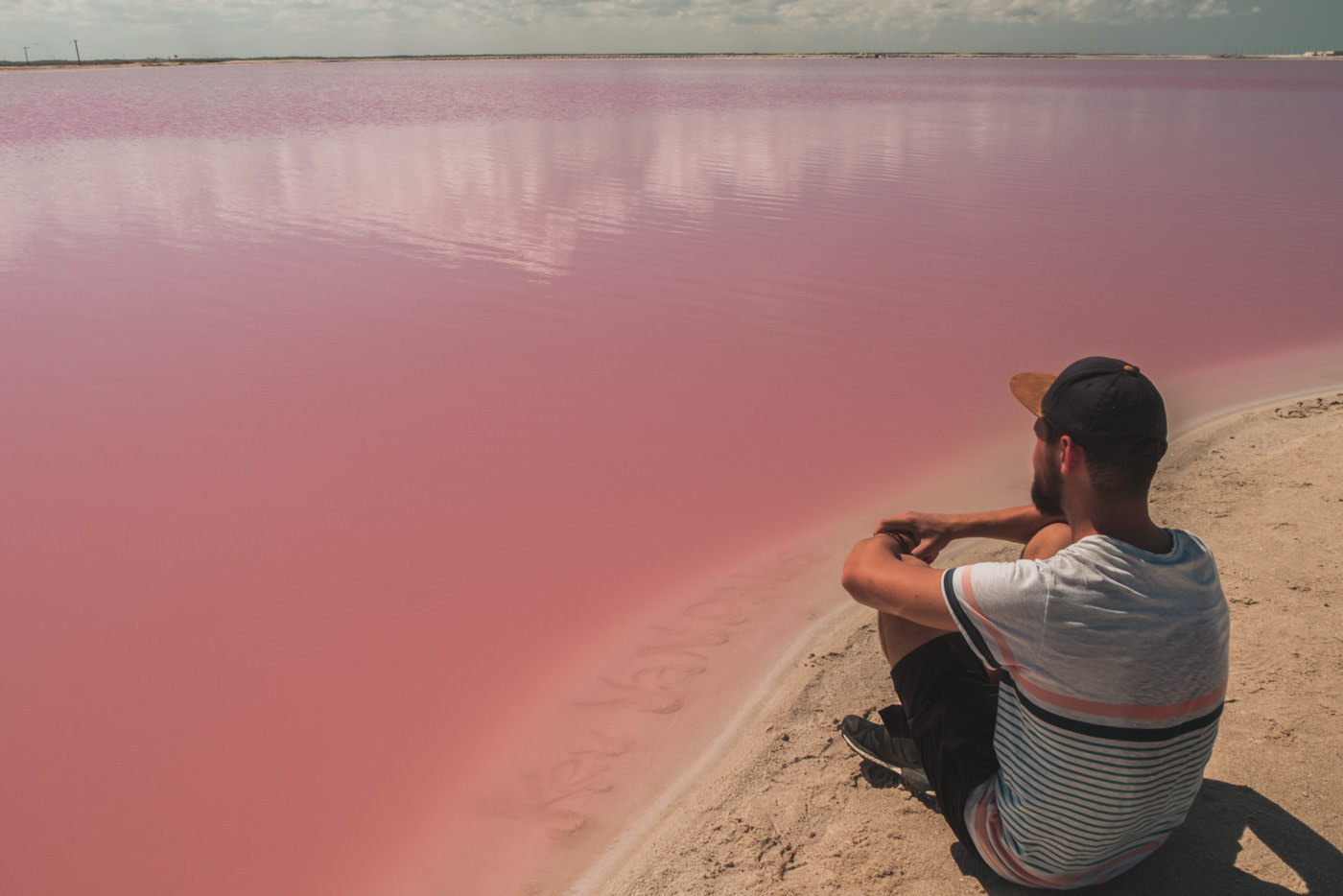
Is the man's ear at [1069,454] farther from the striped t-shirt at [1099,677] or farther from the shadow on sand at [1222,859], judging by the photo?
the shadow on sand at [1222,859]

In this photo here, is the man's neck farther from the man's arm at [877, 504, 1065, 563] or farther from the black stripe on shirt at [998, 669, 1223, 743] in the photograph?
the man's arm at [877, 504, 1065, 563]

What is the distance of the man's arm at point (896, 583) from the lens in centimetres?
169

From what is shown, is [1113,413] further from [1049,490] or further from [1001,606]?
[1001,606]

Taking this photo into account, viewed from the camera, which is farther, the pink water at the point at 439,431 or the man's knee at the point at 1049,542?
the pink water at the point at 439,431

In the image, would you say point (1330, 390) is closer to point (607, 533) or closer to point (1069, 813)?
point (607, 533)

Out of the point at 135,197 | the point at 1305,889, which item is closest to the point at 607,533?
the point at 1305,889

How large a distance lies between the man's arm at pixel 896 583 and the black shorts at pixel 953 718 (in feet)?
0.66

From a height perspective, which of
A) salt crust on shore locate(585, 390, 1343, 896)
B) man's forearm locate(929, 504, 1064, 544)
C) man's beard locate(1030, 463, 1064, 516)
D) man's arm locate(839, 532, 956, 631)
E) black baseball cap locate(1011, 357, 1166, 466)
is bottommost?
salt crust on shore locate(585, 390, 1343, 896)

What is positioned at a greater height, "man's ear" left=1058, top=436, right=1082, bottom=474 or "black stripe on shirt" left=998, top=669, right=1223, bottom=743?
"man's ear" left=1058, top=436, right=1082, bottom=474

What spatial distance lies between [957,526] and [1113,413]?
707 millimetres

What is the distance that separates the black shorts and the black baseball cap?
0.65m

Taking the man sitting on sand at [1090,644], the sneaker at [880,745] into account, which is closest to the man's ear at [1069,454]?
the man sitting on sand at [1090,644]

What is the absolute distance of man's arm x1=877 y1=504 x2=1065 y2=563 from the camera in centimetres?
215

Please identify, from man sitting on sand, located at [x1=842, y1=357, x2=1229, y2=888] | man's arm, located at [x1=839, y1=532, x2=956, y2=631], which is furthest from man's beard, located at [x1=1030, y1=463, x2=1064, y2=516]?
man's arm, located at [x1=839, y1=532, x2=956, y2=631]
